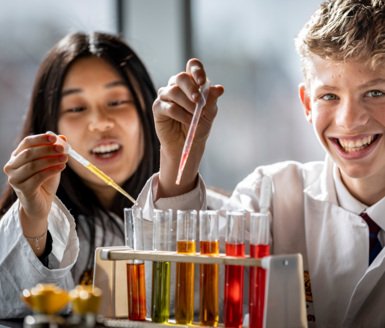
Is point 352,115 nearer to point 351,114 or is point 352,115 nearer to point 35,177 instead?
point 351,114

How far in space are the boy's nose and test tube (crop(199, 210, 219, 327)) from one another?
0.48 m

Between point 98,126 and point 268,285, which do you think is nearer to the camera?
point 268,285

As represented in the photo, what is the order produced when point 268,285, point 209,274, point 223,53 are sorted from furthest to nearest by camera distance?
point 223,53
point 209,274
point 268,285

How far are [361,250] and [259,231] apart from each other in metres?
0.51

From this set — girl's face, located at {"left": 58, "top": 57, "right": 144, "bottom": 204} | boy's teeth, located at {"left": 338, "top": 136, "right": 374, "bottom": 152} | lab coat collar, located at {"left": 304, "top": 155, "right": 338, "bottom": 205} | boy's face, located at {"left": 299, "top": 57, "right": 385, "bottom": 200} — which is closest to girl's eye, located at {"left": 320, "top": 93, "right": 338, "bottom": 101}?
boy's face, located at {"left": 299, "top": 57, "right": 385, "bottom": 200}

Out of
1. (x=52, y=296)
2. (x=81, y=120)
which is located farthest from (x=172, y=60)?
(x=52, y=296)

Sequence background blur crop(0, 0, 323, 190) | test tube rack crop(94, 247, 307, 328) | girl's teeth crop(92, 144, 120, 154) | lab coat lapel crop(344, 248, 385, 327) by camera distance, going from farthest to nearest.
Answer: background blur crop(0, 0, 323, 190) → girl's teeth crop(92, 144, 120, 154) → lab coat lapel crop(344, 248, 385, 327) → test tube rack crop(94, 247, 307, 328)

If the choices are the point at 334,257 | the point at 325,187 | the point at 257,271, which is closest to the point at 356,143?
the point at 325,187

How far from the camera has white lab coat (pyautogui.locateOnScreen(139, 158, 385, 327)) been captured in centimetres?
172

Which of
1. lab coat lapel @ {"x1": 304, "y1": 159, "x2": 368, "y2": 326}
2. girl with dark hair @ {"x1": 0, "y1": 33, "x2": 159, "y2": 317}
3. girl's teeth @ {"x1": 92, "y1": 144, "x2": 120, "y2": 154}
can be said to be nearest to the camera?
lab coat lapel @ {"x1": 304, "y1": 159, "x2": 368, "y2": 326}

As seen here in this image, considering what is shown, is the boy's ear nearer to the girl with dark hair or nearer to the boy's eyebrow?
the boy's eyebrow

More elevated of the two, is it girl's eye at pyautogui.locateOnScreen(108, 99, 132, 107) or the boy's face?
girl's eye at pyautogui.locateOnScreen(108, 99, 132, 107)

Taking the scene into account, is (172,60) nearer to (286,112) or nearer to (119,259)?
(286,112)

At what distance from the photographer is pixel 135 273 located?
1476 mm
